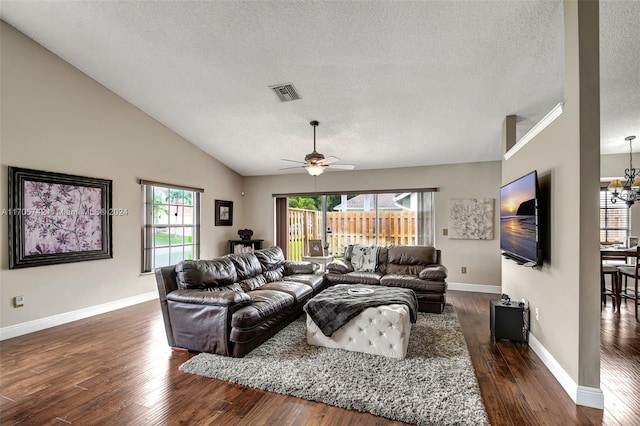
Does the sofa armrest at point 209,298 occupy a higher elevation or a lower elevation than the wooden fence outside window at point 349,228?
lower

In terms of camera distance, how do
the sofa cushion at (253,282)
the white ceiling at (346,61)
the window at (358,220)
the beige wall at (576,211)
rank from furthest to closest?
the window at (358,220) → the sofa cushion at (253,282) → the white ceiling at (346,61) → the beige wall at (576,211)

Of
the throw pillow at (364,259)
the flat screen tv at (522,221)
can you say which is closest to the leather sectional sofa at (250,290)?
the throw pillow at (364,259)

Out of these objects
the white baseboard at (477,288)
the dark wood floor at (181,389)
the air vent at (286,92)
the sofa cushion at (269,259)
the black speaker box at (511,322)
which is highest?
the air vent at (286,92)

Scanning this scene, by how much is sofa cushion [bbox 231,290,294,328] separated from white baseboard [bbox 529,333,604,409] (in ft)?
8.41

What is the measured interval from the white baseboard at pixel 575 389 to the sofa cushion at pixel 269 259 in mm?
3453

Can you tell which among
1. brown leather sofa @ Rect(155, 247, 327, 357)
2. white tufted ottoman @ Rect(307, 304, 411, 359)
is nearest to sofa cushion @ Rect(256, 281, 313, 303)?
brown leather sofa @ Rect(155, 247, 327, 357)

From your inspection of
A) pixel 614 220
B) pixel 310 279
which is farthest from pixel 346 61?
pixel 614 220

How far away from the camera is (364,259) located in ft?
17.6

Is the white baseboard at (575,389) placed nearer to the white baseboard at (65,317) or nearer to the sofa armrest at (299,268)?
the sofa armrest at (299,268)

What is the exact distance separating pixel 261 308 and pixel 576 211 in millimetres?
2794

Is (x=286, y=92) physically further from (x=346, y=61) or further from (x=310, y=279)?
(x=310, y=279)

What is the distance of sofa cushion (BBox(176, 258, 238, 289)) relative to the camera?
3.26m

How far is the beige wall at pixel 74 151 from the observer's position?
136 inches

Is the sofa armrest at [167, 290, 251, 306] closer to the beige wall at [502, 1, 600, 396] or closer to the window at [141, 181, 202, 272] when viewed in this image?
the window at [141, 181, 202, 272]
